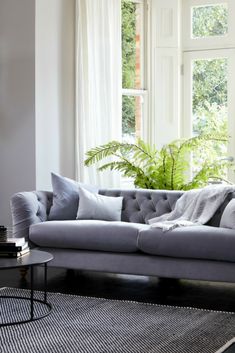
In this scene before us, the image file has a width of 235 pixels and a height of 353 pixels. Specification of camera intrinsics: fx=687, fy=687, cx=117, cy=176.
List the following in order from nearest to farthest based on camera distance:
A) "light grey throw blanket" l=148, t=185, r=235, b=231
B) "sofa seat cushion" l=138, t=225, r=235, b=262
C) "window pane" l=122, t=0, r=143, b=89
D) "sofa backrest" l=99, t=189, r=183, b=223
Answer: "sofa seat cushion" l=138, t=225, r=235, b=262, "light grey throw blanket" l=148, t=185, r=235, b=231, "sofa backrest" l=99, t=189, r=183, b=223, "window pane" l=122, t=0, r=143, b=89

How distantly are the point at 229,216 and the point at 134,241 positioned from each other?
70cm

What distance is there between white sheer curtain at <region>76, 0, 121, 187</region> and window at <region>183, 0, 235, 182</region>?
32.7 inches

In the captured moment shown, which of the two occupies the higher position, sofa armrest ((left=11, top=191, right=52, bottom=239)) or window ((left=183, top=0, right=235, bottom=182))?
window ((left=183, top=0, right=235, bottom=182))

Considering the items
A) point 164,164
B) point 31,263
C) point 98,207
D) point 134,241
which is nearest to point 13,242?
point 31,263

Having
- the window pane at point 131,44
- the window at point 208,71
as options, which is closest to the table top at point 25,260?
the window at point 208,71

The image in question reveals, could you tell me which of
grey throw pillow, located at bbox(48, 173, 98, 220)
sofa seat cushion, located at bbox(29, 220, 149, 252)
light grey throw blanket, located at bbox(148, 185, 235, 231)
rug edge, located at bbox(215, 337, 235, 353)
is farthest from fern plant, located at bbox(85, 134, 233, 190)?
rug edge, located at bbox(215, 337, 235, 353)

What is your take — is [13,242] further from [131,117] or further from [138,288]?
[131,117]

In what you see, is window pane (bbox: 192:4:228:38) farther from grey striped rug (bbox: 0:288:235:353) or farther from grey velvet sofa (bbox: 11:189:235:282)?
grey striped rug (bbox: 0:288:235:353)

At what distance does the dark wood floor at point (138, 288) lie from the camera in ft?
15.3

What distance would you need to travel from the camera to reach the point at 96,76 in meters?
7.14

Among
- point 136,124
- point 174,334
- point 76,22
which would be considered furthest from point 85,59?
point 174,334

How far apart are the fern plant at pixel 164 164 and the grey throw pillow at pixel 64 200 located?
92cm

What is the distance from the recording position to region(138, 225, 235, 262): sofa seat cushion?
14.9 feet

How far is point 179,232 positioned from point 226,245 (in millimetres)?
362
